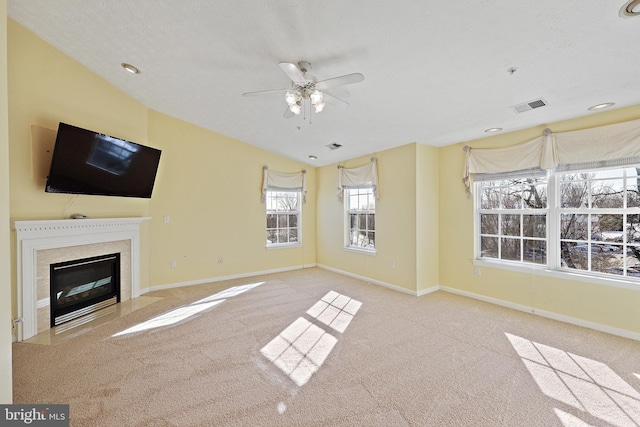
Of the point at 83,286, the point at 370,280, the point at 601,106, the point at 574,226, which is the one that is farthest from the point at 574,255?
the point at 83,286

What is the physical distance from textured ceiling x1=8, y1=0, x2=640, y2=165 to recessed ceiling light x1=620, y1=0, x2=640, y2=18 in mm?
39

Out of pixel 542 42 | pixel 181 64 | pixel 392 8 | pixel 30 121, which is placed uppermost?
pixel 181 64

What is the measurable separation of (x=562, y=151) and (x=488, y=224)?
1.27 m

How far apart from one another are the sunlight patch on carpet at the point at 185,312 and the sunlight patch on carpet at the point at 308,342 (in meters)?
1.35

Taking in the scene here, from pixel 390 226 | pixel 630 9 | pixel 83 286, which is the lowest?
pixel 83 286

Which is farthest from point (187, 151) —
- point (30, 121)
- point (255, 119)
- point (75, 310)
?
point (75, 310)

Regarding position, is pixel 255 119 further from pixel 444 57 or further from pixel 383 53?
pixel 444 57

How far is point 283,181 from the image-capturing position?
5773mm

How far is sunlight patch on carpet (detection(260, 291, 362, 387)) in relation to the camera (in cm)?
233

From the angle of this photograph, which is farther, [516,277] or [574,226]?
[516,277]

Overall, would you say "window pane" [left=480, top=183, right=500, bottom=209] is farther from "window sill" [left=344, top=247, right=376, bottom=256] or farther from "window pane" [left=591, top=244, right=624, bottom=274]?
"window sill" [left=344, top=247, right=376, bottom=256]

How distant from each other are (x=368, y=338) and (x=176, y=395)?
5.88 feet

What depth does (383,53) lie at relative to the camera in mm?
2320

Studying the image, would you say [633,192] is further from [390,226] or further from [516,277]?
[390,226]
